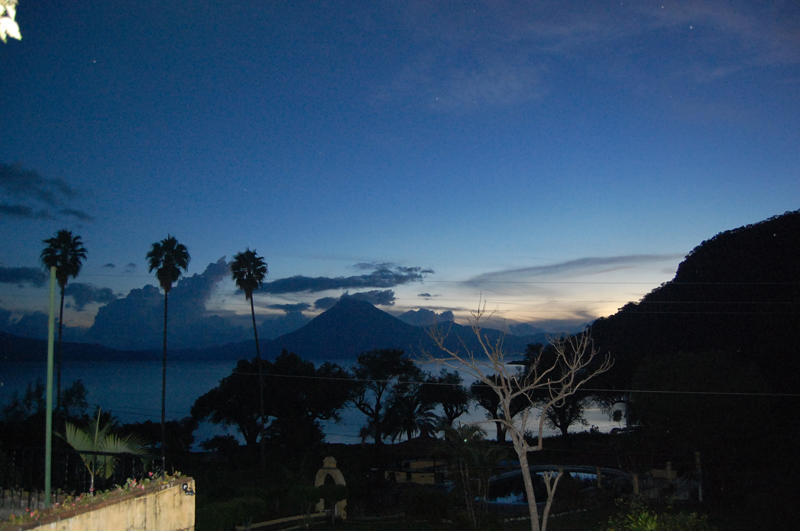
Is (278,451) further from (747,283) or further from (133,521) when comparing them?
(747,283)

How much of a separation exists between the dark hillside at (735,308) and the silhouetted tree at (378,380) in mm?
20158

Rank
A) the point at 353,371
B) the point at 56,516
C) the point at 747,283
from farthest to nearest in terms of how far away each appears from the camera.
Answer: the point at 353,371 → the point at 747,283 → the point at 56,516

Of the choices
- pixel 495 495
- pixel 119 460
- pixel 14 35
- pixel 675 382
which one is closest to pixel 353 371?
pixel 495 495

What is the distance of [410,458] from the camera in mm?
41000

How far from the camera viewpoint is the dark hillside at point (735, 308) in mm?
37375

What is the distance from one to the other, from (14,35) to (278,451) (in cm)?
4096

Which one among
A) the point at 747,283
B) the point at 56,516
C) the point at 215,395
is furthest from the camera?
the point at 215,395

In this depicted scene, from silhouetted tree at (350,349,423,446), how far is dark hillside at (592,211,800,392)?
20.2m

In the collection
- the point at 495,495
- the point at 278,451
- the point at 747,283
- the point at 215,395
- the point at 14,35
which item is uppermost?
the point at 747,283

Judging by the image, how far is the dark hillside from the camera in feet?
123

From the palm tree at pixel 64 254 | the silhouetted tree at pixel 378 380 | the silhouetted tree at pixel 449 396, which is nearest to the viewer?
the palm tree at pixel 64 254

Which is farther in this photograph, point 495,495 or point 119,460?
point 495,495

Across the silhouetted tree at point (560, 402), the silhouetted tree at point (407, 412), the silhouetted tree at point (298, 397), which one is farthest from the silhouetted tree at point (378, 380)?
the silhouetted tree at point (560, 402)

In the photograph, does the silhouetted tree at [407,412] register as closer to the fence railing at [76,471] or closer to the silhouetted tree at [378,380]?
the silhouetted tree at [378,380]
